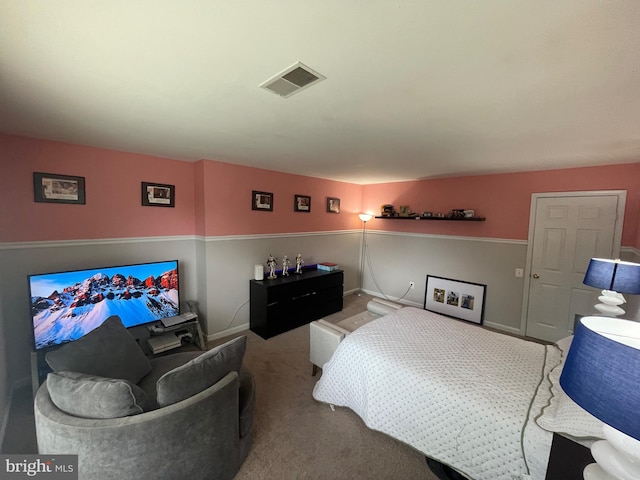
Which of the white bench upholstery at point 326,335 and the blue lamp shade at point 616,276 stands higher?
the blue lamp shade at point 616,276

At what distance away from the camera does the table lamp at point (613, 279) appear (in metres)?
1.98

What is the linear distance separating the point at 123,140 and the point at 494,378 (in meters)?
3.53

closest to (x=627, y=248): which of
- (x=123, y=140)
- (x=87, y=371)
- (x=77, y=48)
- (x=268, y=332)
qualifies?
(x=268, y=332)

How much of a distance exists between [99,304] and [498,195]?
200 inches

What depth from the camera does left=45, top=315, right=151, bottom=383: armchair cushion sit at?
1.54 metres

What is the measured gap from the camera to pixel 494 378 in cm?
166

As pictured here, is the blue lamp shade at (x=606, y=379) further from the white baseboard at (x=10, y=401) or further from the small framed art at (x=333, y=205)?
the small framed art at (x=333, y=205)

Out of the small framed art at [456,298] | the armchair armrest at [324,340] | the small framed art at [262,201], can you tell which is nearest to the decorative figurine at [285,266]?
the small framed art at [262,201]

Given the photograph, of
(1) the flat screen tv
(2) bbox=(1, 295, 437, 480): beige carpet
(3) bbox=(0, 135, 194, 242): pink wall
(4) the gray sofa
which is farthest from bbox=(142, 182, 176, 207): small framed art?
(2) bbox=(1, 295, 437, 480): beige carpet

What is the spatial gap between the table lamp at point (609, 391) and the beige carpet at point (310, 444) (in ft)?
4.00

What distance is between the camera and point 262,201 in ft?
12.3

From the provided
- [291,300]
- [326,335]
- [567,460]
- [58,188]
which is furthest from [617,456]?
[58,188]

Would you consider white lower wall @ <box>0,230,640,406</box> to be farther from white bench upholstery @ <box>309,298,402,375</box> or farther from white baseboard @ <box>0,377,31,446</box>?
white bench upholstery @ <box>309,298,402,375</box>

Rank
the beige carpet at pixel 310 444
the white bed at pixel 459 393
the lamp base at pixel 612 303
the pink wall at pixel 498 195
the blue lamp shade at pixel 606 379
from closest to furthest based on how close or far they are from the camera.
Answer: the blue lamp shade at pixel 606 379
the white bed at pixel 459 393
the beige carpet at pixel 310 444
the lamp base at pixel 612 303
the pink wall at pixel 498 195
